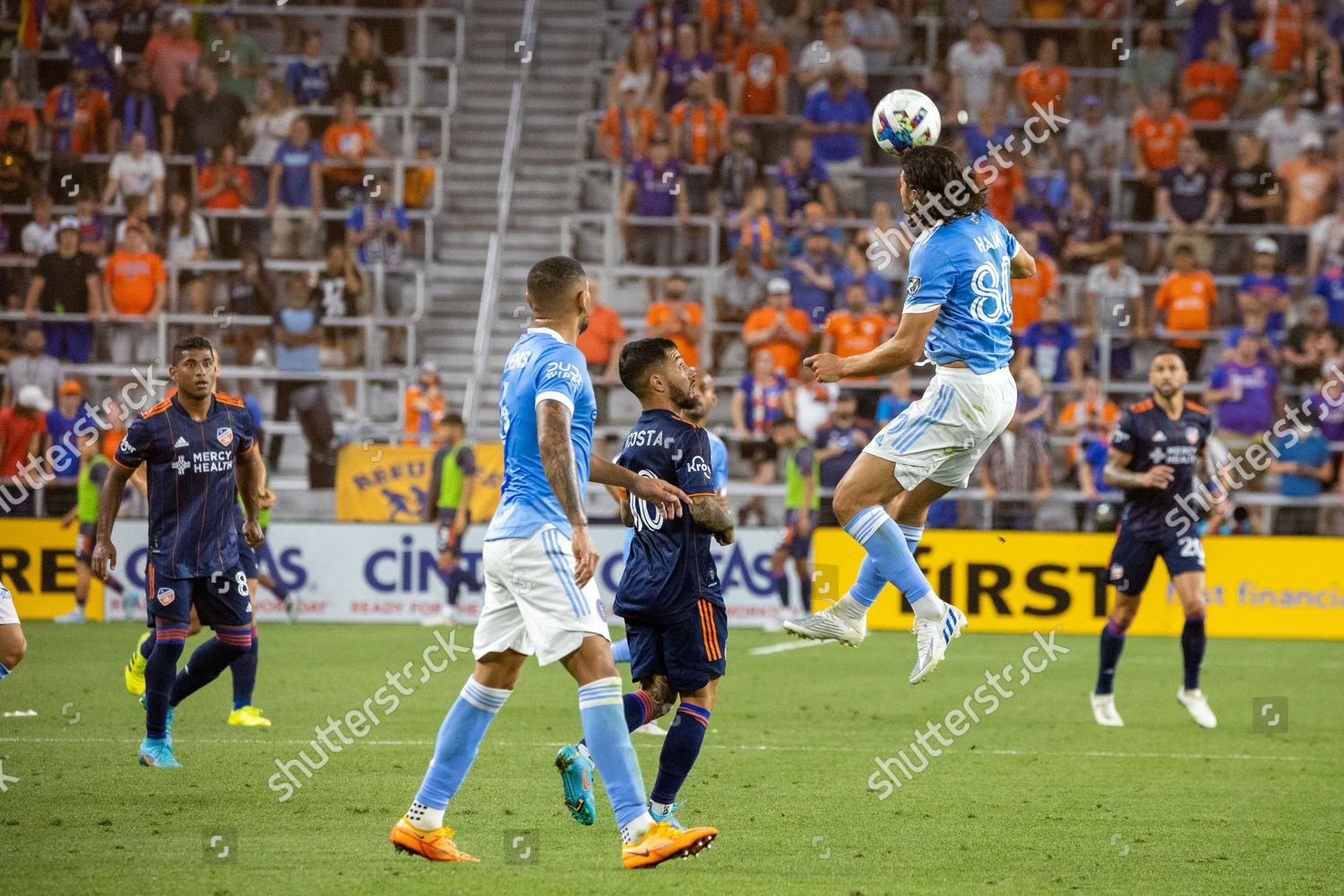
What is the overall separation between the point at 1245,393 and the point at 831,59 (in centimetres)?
778

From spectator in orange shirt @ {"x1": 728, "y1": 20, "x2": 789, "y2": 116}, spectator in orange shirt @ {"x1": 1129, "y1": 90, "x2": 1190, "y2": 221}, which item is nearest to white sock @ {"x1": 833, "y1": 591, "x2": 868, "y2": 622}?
spectator in orange shirt @ {"x1": 728, "y1": 20, "x2": 789, "y2": 116}

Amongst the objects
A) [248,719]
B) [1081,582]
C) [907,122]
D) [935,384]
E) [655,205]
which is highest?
[907,122]

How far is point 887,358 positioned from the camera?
6.96 m

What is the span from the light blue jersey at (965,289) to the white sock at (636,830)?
251 centimetres

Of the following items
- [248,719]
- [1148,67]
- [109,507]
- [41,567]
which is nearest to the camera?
[109,507]

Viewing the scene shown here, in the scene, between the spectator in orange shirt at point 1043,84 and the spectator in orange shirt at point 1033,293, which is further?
the spectator in orange shirt at point 1043,84

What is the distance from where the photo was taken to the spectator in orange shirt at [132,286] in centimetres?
2134

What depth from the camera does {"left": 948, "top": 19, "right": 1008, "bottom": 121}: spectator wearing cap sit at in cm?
2292

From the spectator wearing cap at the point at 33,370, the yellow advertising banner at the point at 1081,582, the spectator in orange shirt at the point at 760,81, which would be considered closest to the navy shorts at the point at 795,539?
the yellow advertising banner at the point at 1081,582

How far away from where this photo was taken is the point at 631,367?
7.71 meters

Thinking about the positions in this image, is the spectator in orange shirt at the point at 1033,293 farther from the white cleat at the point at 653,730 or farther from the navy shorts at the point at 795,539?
the white cleat at the point at 653,730

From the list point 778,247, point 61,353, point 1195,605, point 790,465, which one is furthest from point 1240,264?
point 61,353

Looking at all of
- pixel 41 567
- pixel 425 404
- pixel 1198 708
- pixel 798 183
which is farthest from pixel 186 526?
pixel 798 183

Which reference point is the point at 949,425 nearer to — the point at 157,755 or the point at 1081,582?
the point at 157,755
